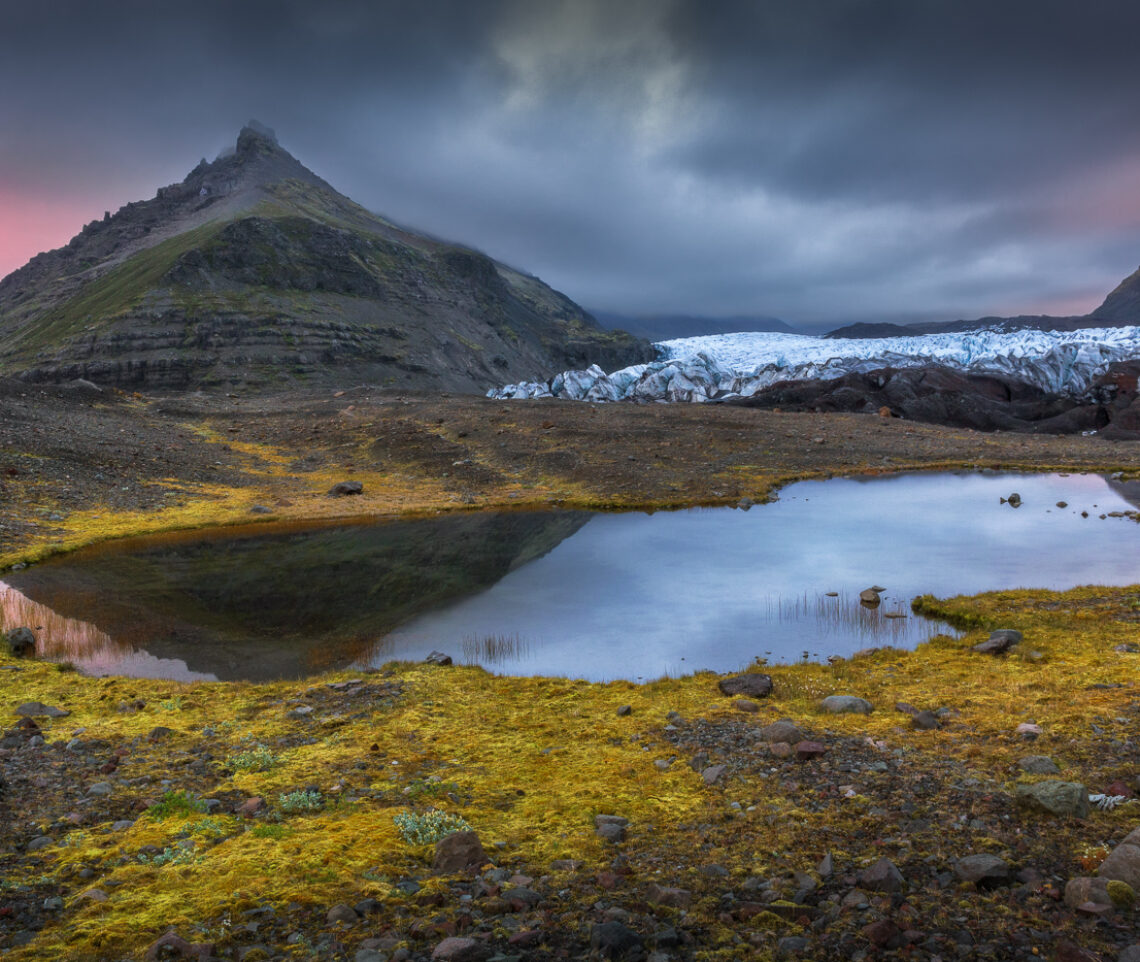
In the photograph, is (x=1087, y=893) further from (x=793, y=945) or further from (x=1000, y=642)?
(x=1000, y=642)

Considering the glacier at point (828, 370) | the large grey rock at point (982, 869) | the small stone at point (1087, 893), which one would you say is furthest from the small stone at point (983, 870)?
the glacier at point (828, 370)

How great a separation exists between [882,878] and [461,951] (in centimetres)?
372

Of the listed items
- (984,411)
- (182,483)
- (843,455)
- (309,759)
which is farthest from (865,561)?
(984,411)

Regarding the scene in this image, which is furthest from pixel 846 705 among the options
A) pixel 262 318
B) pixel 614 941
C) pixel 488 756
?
pixel 262 318

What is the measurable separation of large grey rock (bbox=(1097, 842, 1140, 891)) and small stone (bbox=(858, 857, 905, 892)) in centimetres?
166

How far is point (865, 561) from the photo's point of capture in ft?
78.1

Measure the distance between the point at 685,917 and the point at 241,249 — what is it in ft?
509

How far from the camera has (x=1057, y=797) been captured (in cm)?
744

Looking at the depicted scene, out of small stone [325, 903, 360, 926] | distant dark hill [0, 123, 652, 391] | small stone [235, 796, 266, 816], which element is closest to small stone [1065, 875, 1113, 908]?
small stone [325, 903, 360, 926]

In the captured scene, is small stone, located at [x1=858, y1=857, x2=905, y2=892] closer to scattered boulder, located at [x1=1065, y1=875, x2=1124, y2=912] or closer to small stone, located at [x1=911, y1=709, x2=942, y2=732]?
scattered boulder, located at [x1=1065, y1=875, x2=1124, y2=912]

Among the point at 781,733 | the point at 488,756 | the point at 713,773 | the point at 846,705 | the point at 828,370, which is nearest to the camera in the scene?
the point at 713,773

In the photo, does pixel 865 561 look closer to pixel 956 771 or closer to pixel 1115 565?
pixel 1115 565

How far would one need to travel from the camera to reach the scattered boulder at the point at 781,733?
394 inches

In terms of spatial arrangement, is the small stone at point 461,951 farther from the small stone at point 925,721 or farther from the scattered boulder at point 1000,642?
the scattered boulder at point 1000,642
